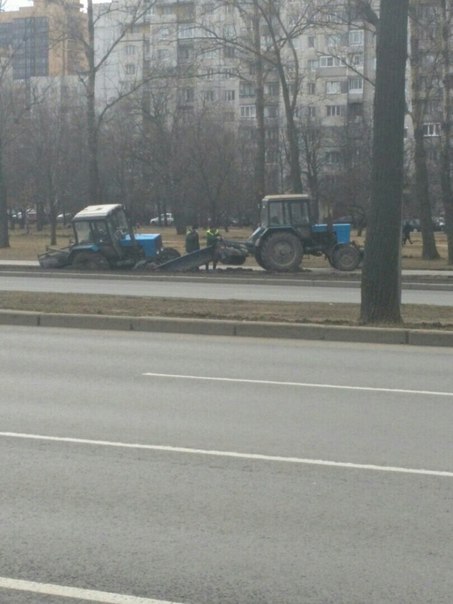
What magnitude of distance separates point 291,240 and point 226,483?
2494 centimetres

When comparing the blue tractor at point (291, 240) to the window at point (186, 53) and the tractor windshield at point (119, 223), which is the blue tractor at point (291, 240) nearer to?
the tractor windshield at point (119, 223)

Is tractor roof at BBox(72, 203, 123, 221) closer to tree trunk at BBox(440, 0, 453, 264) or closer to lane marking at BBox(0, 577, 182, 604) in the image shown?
tree trunk at BBox(440, 0, 453, 264)

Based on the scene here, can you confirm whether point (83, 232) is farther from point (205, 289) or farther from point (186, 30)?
point (186, 30)

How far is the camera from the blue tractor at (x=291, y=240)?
31.6 meters

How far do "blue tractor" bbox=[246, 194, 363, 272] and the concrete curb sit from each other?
15.2m

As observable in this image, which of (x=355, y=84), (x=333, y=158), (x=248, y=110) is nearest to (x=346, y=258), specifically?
(x=333, y=158)

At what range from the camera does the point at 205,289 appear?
25578 millimetres

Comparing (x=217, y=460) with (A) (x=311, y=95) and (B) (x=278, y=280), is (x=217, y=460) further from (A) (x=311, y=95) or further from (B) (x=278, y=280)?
(A) (x=311, y=95)

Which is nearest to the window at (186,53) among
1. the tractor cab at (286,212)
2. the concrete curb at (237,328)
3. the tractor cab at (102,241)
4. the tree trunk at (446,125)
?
the tree trunk at (446,125)

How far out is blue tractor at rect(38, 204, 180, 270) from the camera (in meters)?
32.2

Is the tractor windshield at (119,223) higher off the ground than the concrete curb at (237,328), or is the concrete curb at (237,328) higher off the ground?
the tractor windshield at (119,223)

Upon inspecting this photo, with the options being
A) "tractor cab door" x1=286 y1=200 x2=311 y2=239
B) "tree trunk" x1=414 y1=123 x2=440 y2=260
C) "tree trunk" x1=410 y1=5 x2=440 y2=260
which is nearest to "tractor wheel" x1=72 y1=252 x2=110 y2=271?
"tractor cab door" x1=286 y1=200 x2=311 y2=239

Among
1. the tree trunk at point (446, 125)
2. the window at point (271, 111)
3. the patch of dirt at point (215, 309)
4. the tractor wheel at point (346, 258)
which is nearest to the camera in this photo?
the patch of dirt at point (215, 309)

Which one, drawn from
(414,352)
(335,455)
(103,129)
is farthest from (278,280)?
(103,129)
